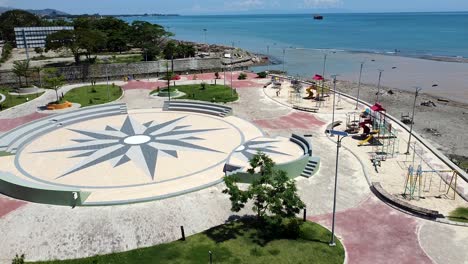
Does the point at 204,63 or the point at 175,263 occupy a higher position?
the point at 204,63

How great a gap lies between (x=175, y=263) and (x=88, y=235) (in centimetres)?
576

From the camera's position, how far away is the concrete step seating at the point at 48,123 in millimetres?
32406

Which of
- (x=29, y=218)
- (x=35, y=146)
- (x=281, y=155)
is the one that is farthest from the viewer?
(x=35, y=146)

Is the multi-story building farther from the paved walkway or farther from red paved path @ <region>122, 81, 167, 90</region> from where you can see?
the paved walkway

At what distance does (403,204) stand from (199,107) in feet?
86.1

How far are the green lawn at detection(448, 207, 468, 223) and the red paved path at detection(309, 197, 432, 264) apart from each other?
8.00ft

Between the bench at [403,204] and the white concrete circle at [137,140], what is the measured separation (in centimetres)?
1948

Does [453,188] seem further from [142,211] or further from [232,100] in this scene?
[232,100]

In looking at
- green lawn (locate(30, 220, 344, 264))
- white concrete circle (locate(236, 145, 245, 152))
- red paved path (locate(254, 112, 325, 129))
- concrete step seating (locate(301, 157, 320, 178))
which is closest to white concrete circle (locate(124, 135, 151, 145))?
white concrete circle (locate(236, 145, 245, 152))

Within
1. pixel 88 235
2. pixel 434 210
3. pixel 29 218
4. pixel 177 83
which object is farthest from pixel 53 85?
pixel 434 210

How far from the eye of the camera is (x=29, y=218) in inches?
872

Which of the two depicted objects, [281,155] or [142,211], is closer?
[142,211]

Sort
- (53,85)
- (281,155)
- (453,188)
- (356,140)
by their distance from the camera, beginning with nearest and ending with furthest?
1. (453,188)
2. (281,155)
3. (356,140)
4. (53,85)

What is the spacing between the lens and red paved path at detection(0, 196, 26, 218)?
902 inches
